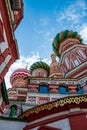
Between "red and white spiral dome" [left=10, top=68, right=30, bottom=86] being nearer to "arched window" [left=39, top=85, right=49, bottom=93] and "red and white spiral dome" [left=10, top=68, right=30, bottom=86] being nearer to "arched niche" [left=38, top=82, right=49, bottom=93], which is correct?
"arched niche" [left=38, top=82, right=49, bottom=93]

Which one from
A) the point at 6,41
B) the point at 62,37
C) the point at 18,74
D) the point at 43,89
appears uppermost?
the point at 6,41

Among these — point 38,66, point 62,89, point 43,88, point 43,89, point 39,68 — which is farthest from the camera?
point 39,68

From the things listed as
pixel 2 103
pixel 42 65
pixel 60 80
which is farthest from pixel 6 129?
pixel 42 65

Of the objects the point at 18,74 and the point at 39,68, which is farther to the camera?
the point at 18,74

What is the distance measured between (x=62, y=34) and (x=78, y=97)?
31.6 m

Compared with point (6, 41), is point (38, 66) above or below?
below

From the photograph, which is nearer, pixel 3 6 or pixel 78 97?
pixel 78 97

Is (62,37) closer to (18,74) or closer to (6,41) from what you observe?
(18,74)

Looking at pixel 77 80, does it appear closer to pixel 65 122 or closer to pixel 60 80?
pixel 60 80

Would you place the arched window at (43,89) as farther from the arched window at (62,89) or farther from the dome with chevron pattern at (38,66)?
the dome with chevron pattern at (38,66)

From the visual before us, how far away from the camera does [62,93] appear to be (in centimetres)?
2633

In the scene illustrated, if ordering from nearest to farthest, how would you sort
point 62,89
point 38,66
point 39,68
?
point 62,89 < point 38,66 < point 39,68

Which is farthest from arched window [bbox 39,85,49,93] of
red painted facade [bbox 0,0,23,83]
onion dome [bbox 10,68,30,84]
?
onion dome [bbox 10,68,30,84]

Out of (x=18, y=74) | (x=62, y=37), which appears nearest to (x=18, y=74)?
(x=18, y=74)
